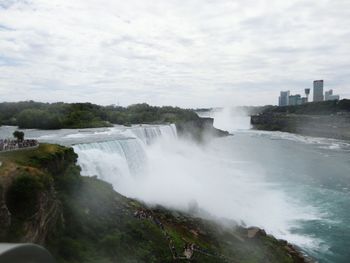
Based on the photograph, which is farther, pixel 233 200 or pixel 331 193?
pixel 331 193

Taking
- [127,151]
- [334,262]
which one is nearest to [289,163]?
[127,151]

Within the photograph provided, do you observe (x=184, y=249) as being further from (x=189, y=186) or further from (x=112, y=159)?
(x=189, y=186)

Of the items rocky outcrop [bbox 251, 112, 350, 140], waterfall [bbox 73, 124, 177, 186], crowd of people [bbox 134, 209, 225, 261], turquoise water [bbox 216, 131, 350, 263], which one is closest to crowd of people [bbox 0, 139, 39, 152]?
waterfall [bbox 73, 124, 177, 186]

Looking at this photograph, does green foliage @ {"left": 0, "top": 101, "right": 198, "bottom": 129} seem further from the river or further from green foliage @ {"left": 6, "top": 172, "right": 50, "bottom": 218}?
green foliage @ {"left": 6, "top": 172, "right": 50, "bottom": 218}

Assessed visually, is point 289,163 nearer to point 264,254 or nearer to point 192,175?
point 192,175

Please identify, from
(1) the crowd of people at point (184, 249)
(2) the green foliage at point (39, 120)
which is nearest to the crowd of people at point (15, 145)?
(1) the crowd of people at point (184, 249)

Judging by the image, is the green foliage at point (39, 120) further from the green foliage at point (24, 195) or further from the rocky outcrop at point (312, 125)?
the rocky outcrop at point (312, 125)

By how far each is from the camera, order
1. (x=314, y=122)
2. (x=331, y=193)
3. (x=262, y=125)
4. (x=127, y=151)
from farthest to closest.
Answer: (x=262, y=125)
(x=314, y=122)
(x=331, y=193)
(x=127, y=151)

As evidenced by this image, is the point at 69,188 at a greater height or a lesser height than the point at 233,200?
greater
